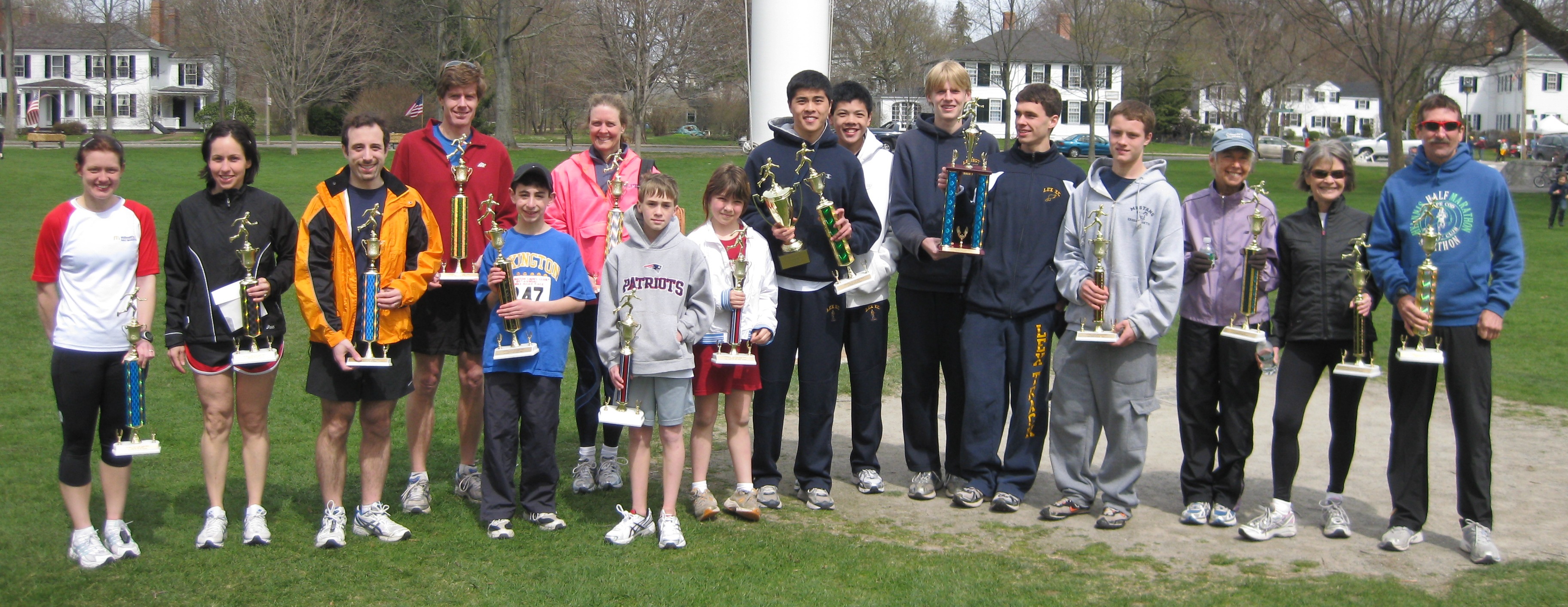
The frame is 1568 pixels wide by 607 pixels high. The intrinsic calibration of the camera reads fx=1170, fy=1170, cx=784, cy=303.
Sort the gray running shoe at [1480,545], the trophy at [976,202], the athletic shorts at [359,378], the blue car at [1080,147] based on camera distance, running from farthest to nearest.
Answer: the blue car at [1080,147]
the trophy at [976,202]
the athletic shorts at [359,378]
the gray running shoe at [1480,545]

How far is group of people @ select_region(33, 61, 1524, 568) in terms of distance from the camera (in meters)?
4.96

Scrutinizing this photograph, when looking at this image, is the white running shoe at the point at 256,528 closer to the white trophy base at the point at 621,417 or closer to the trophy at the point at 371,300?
the trophy at the point at 371,300

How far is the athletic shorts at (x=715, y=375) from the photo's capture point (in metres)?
5.48

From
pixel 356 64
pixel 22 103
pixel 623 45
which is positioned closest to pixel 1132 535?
pixel 623 45

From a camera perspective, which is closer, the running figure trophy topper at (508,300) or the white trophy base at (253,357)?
the white trophy base at (253,357)

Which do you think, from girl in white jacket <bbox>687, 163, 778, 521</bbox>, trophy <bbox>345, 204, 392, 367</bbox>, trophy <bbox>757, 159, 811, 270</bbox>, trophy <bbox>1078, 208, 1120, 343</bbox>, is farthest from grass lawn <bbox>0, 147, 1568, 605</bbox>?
trophy <bbox>757, 159, 811, 270</bbox>

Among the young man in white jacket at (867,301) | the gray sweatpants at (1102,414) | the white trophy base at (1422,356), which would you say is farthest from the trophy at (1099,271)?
the white trophy base at (1422,356)

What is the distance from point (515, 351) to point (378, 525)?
3.35 feet

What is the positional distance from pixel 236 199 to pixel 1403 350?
5024mm

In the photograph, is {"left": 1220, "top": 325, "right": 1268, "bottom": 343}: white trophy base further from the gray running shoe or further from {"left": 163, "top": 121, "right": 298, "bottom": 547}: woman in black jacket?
{"left": 163, "top": 121, "right": 298, "bottom": 547}: woman in black jacket

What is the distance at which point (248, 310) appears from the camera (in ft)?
16.1

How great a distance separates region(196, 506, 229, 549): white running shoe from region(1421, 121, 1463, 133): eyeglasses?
18.2ft

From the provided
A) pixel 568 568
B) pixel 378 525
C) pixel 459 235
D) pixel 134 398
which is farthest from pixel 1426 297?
pixel 134 398

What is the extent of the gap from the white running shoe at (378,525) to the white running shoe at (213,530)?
21.4 inches
